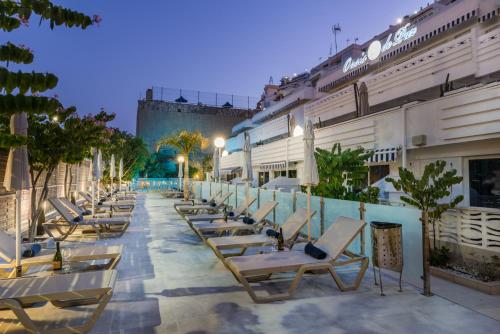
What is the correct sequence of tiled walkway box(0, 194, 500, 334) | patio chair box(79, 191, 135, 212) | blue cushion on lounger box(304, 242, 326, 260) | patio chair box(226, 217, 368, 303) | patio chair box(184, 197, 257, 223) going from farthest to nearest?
patio chair box(79, 191, 135, 212) < patio chair box(184, 197, 257, 223) < blue cushion on lounger box(304, 242, 326, 260) < patio chair box(226, 217, 368, 303) < tiled walkway box(0, 194, 500, 334)

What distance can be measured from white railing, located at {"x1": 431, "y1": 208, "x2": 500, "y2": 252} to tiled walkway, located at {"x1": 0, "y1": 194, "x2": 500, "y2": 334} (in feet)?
4.51

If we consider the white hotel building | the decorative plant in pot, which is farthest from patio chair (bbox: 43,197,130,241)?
the white hotel building

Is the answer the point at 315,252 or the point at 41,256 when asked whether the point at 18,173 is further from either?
the point at 315,252

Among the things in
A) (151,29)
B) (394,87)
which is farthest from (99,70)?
(394,87)

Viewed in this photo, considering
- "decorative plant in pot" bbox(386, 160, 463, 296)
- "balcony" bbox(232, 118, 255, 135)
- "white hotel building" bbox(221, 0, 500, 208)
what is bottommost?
"decorative plant in pot" bbox(386, 160, 463, 296)

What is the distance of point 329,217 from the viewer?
746 centimetres

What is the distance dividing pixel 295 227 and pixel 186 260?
226 centimetres

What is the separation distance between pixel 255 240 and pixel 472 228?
11.8 ft

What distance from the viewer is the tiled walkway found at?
151 inches

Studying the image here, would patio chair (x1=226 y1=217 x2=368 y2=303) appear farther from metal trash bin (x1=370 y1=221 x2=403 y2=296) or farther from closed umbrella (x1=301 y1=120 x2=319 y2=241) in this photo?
closed umbrella (x1=301 y1=120 x2=319 y2=241)

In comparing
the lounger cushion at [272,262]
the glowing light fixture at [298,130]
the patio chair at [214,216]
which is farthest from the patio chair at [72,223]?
the glowing light fixture at [298,130]

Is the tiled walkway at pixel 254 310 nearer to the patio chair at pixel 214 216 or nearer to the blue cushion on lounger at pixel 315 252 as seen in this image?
the blue cushion on lounger at pixel 315 252

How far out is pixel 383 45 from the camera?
1548 cm

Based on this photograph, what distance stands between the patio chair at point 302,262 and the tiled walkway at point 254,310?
0.18 metres
